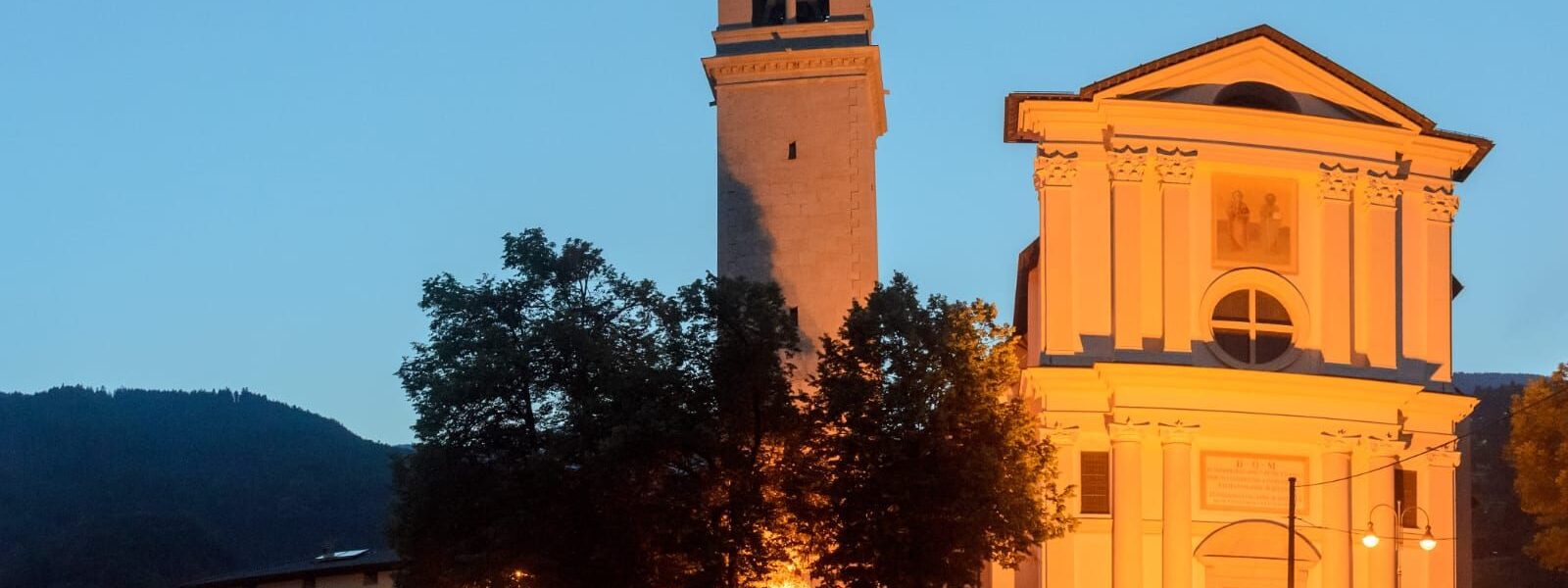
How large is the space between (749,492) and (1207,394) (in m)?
8.42

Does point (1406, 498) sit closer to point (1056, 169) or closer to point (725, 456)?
point (1056, 169)

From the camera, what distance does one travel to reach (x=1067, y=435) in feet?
112

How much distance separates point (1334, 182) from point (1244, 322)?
302 centimetres

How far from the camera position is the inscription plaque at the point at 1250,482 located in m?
34.3

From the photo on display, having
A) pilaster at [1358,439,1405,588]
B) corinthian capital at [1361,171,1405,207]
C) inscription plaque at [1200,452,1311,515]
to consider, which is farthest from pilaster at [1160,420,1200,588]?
corinthian capital at [1361,171,1405,207]

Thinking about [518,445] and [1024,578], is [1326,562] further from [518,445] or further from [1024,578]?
[518,445]

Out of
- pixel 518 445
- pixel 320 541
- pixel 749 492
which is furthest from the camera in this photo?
pixel 320 541

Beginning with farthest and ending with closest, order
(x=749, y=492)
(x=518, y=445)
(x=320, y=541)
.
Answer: (x=320, y=541) → (x=518, y=445) → (x=749, y=492)

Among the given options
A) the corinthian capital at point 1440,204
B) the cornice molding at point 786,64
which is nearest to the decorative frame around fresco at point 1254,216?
the corinthian capital at point 1440,204

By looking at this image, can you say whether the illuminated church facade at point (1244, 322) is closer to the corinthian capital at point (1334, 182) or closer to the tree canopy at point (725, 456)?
the corinthian capital at point (1334, 182)

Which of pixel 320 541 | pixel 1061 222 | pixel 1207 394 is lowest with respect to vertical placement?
pixel 320 541

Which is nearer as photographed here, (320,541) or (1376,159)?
(1376,159)

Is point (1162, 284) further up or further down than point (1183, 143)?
further down

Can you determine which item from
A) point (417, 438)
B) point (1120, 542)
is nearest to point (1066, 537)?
point (1120, 542)
